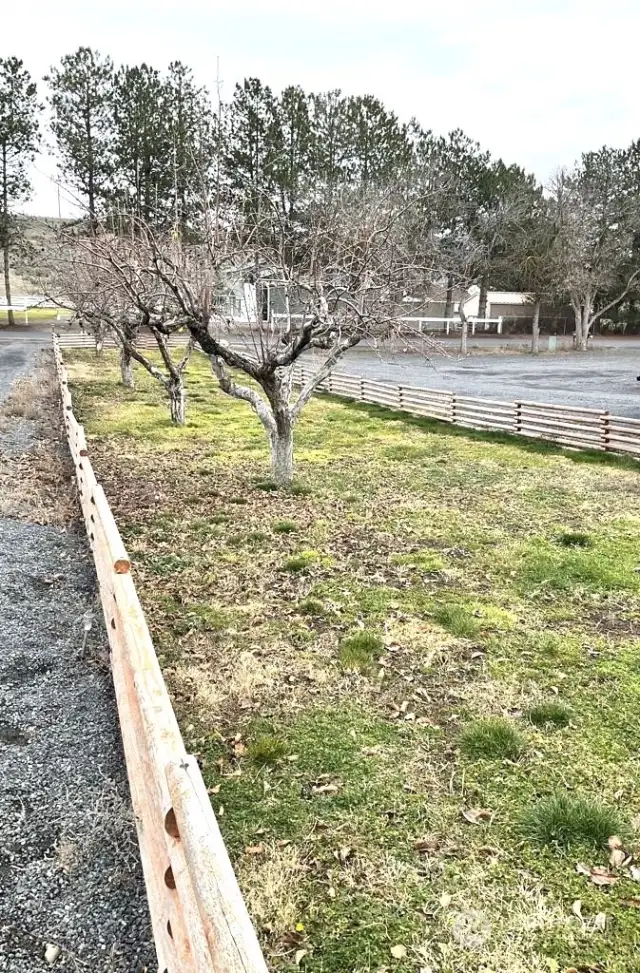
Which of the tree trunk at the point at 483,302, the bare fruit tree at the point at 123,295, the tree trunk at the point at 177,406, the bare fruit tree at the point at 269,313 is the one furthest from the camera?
the tree trunk at the point at 483,302

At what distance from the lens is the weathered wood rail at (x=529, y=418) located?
1248 cm

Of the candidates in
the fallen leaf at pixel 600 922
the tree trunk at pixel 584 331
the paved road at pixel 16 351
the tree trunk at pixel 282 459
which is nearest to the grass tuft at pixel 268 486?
the tree trunk at pixel 282 459

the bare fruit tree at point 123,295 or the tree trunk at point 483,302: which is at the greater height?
the tree trunk at point 483,302

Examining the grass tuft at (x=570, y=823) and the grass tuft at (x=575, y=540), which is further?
the grass tuft at (x=575, y=540)

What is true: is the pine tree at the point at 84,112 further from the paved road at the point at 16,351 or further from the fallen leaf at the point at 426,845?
the fallen leaf at the point at 426,845

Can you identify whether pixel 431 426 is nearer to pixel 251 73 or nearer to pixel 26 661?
pixel 26 661

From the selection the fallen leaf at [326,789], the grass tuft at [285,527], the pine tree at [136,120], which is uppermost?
the pine tree at [136,120]

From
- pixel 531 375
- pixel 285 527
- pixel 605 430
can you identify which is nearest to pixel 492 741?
pixel 285 527

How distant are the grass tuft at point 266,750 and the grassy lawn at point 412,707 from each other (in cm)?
1

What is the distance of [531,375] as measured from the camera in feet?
88.6

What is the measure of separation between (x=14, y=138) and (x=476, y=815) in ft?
152

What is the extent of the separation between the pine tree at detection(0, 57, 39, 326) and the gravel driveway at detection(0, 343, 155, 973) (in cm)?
4122

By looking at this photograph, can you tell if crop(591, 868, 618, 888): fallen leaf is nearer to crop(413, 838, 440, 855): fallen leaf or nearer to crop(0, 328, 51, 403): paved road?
crop(413, 838, 440, 855): fallen leaf

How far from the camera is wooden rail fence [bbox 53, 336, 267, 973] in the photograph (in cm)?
159
